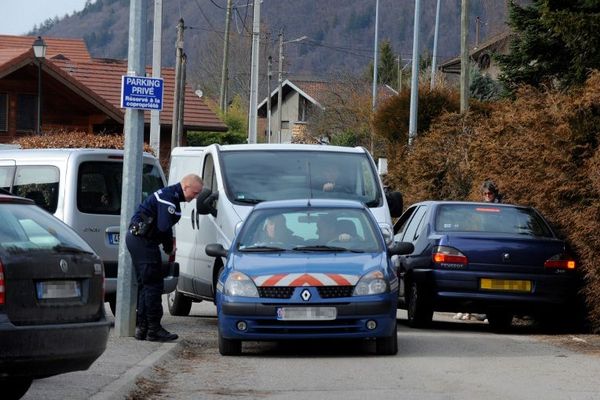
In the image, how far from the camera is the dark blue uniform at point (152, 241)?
14484mm

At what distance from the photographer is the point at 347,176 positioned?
57.5 ft

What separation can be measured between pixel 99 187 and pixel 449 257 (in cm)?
429

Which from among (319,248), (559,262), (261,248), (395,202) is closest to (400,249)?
(319,248)

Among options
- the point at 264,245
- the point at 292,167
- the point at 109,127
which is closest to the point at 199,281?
the point at 292,167

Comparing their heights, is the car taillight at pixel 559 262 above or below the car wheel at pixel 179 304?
above

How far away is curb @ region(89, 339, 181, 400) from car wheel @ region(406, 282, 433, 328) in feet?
11.8

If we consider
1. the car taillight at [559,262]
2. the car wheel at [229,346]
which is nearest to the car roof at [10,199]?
the car wheel at [229,346]

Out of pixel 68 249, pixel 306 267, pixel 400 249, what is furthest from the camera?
pixel 400 249

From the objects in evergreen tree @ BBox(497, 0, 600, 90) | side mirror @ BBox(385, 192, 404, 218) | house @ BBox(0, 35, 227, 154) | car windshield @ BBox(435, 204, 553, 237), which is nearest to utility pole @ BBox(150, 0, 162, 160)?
house @ BBox(0, 35, 227, 154)

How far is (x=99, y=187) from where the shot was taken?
659 inches

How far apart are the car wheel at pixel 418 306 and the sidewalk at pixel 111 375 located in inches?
152

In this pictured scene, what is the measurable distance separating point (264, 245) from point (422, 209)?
4827 mm

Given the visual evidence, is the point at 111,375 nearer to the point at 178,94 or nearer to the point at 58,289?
the point at 58,289

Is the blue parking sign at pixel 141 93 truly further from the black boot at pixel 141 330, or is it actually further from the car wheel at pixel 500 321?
the car wheel at pixel 500 321
